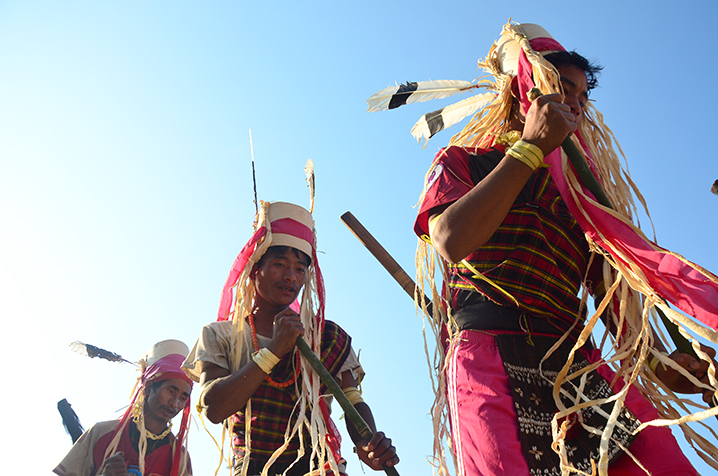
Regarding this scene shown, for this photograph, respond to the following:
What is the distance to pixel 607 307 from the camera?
232 centimetres

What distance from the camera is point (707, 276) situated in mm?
1625

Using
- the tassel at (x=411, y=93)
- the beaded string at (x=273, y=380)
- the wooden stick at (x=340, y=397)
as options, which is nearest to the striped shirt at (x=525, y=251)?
the tassel at (x=411, y=93)

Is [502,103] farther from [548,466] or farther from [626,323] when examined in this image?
[548,466]

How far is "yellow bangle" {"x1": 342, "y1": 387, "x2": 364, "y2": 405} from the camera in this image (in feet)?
11.6

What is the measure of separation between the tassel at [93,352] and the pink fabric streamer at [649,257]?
557cm

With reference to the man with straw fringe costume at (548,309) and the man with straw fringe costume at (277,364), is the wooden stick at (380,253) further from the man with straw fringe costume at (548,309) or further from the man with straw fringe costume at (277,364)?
the man with straw fringe costume at (548,309)

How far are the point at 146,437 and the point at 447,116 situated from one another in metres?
3.79

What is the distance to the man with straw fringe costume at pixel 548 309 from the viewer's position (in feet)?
5.87

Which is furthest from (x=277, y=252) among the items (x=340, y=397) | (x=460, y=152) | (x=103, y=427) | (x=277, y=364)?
(x=103, y=427)

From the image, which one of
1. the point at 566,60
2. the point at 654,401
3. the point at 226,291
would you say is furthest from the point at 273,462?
the point at 566,60

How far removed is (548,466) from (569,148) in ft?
3.20

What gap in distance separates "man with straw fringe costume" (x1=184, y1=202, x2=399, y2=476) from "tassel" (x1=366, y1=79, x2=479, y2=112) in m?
1.12

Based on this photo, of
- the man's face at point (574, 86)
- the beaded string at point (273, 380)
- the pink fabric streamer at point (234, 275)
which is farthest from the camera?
the pink fabric streamer at point (234, 275)

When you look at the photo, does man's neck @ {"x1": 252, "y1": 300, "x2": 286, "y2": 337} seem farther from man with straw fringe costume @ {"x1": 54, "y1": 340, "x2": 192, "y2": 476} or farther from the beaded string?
man with straw fringe costume @ {"x1": 54, "y1": 340, "x2": 192, "y2": 476}
